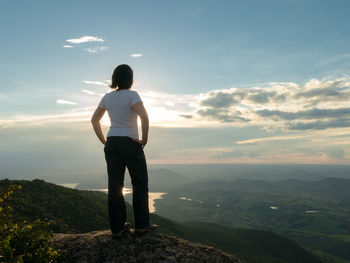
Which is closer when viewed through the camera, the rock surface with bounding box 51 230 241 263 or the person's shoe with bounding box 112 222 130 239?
the rock surface with bounding box 51 230 241 263

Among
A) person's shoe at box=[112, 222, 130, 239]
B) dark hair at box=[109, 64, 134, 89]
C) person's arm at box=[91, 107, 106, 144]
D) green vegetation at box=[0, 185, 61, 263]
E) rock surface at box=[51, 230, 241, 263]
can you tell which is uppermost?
dark hair at box=[109, 64, 134, 89]

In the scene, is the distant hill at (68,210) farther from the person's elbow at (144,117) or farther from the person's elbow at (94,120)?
the person's elbow at (144,117)

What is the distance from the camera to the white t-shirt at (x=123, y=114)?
22.7ft

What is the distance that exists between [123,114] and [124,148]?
0.99 metres

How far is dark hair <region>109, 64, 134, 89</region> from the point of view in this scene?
725cm

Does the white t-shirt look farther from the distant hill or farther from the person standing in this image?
the distant hill

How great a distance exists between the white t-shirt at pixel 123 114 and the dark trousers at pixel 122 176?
0.67 ft

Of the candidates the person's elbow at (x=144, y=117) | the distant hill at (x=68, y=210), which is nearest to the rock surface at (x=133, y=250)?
the person's elbow at (x=144, y=117)

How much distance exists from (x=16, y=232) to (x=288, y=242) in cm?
14706

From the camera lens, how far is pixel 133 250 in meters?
6.70

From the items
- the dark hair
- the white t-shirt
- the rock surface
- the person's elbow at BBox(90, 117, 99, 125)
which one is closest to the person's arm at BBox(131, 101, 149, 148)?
the white t-shirt

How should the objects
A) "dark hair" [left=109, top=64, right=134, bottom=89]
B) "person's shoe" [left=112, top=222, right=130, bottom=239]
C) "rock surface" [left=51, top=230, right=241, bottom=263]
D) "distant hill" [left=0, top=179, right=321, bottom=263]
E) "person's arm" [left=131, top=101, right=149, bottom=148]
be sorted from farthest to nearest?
"distant hill" [left=0, top=179, right=321, bottom=263], "dark hair" [left=109, top=64, right=134, bottom=89], "person's shoe" [left=112, top=222, right=130, bottom=239], "person's arm" [left=131, top=101, right=149, bottom=148], "rock surface" [left=51, top=230, right=241, bottom=263]

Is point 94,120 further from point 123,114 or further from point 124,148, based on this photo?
point 124,148

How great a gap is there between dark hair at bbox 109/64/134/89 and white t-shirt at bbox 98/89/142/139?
0.24 meters
